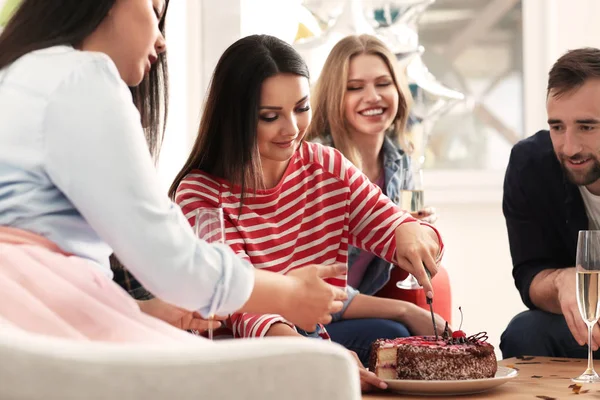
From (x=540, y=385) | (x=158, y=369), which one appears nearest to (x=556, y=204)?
(x=540, y=385)

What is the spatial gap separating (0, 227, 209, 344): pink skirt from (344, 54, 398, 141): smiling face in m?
2.37

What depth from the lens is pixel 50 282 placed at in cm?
104

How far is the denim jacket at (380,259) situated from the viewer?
302 centimetres

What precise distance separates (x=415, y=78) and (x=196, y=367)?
4.21 metres

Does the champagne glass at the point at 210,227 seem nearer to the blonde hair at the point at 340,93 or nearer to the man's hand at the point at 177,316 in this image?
the man's hand at the point at 177,316

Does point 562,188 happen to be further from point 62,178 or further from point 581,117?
point 62,178

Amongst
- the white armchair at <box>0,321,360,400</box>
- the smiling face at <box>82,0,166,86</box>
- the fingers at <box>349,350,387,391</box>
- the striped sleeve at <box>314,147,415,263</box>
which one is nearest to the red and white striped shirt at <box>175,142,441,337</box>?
the striped sleeve at <box>314,147,415,263</box>

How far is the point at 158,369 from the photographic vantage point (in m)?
0.71

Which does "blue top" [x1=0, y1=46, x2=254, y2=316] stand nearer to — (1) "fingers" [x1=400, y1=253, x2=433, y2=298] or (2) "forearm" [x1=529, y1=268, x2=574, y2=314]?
(1) "fingers" [x1=400, y1=253, x2=433, y2=298]

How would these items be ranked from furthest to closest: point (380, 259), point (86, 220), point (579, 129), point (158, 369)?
point (380, 259) < point (579, 129) < point (86, 220) < point (158, 369)

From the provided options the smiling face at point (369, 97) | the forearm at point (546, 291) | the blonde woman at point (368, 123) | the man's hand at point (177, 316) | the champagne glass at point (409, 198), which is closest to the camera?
the man's hand at point (177, 316)

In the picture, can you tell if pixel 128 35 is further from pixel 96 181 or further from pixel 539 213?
pixel 539 213

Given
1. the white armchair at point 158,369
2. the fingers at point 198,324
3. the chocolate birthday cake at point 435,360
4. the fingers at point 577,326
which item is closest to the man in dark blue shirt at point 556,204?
the fingers at point 577,326

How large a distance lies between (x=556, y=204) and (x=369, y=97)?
101cm
